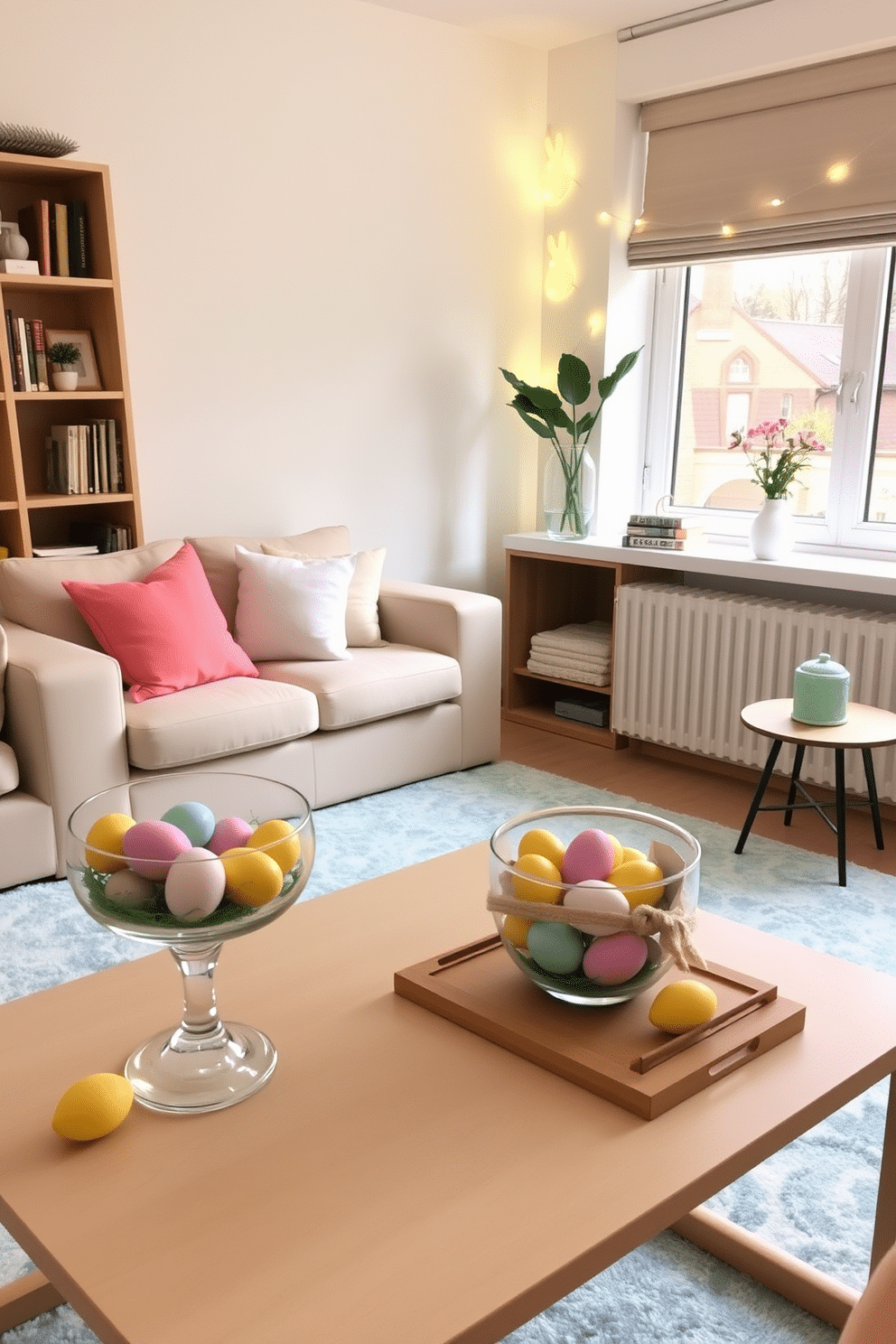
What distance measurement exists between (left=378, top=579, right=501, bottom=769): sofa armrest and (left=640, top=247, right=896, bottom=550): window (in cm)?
104

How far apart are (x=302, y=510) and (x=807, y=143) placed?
212 cm

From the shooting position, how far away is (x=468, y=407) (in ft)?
15.1

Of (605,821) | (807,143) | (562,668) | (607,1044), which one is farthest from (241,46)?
(607,1044)

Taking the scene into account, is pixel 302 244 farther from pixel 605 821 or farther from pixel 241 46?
pixel 605 821

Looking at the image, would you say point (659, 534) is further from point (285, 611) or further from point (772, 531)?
point (285, 611)

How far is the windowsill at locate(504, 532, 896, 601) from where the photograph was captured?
346 cm

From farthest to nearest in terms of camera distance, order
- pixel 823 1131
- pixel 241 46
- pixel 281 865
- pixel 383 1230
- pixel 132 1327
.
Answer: pixel 241 46 → pixel 823 1131 → pixel 281 865 → pixel 383 1230 → pixel 132 1327

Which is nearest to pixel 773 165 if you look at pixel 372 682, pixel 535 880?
pixel 372 682

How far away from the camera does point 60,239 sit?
3387mm

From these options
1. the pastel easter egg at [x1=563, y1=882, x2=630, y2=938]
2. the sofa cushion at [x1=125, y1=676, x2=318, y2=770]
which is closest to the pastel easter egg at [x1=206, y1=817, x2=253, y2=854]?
the pastel easter egg at [x1=563, y1=882, x2=630, y2=938]

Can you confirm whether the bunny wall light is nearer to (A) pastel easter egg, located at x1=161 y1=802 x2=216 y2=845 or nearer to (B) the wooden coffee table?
(B) the wooden coffee table

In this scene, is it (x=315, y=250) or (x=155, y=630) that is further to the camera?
(x=315, y=250)

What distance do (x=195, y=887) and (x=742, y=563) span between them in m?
2.92

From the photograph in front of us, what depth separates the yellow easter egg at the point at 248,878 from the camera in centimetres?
116
